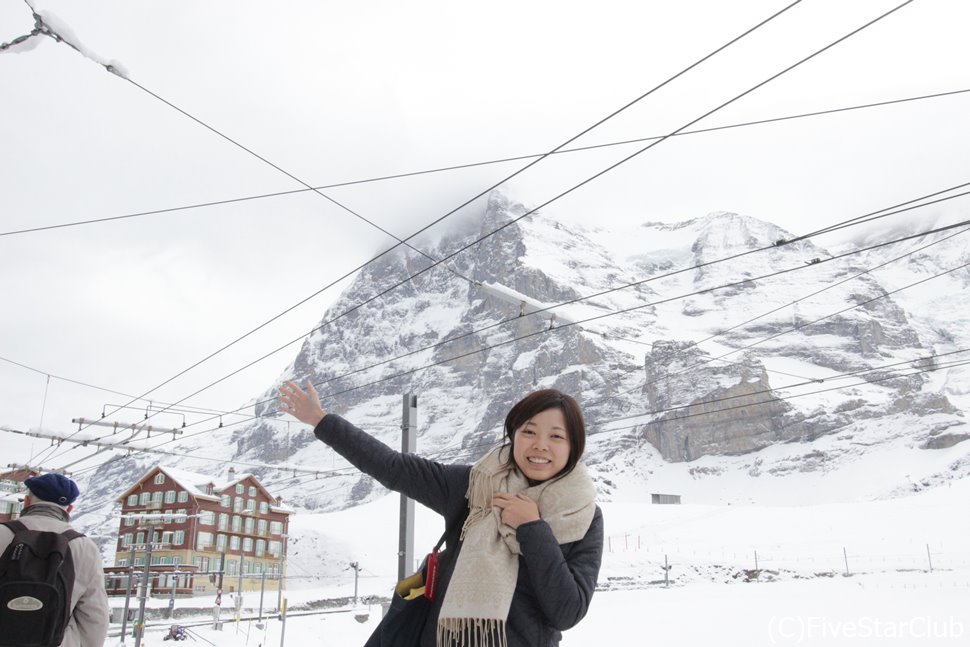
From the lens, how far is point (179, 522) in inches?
1908

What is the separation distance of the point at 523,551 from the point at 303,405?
1.15 m

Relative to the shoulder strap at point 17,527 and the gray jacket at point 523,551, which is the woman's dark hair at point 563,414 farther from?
the shoulder strap at point 17,527

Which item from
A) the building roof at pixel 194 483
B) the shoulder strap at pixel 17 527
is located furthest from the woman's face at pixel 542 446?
the building roof at pixel 194 483

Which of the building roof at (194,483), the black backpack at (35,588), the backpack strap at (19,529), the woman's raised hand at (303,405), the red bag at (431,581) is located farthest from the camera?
the building roof at (194,483)

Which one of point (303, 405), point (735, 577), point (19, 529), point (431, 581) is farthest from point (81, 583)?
point (735, 577)

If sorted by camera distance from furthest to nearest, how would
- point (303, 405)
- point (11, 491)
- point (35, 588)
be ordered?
1. point (11, 491)
2. point (35, 588)
3. point (303, 405)

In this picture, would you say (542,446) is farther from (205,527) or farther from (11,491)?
(205,527)

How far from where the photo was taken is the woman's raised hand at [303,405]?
2865 millimetres

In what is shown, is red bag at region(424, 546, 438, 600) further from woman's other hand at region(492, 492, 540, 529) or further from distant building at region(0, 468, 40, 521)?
distant building at region(0, 468, 40, 521)

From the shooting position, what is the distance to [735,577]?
34.2 m

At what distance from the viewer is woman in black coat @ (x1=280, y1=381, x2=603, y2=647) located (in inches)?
86.4

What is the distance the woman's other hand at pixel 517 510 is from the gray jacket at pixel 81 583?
2.95 metres

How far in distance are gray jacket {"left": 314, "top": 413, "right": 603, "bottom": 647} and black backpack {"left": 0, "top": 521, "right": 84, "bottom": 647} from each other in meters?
2.24

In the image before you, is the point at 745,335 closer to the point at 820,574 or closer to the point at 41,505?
the point at 820,574
